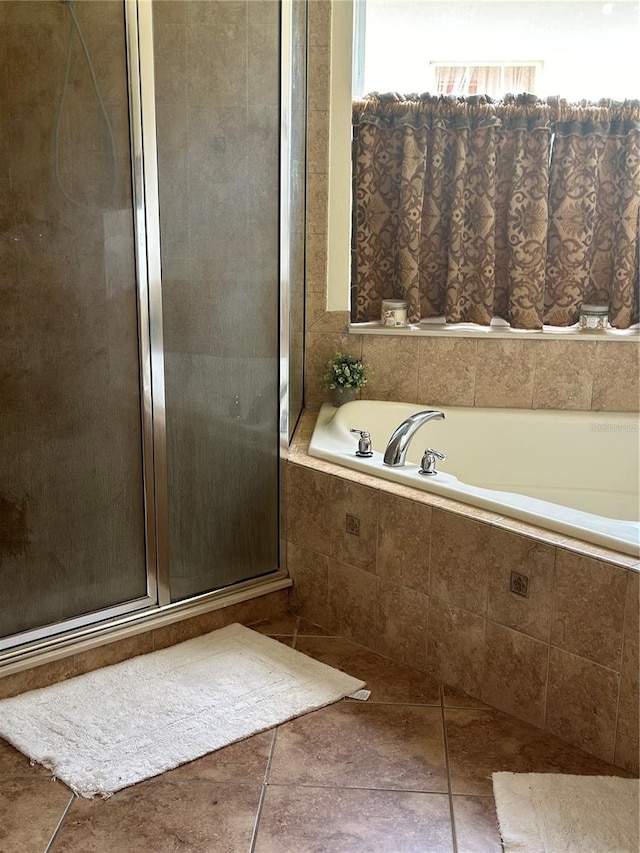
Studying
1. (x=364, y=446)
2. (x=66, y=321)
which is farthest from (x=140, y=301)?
(x=364, y=446)

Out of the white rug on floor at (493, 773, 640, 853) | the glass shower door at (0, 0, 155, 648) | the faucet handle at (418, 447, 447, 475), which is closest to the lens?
the white rug on floor at (493, 773, 640, 853)

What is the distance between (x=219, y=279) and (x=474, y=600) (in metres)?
1.14

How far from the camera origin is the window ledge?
124 inches

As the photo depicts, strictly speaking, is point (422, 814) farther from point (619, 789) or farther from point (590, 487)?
point (590, 487)

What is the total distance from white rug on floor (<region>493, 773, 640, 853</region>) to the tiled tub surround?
0.12 meters

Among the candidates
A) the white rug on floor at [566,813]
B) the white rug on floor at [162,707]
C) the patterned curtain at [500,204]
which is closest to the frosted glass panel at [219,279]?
the white rug on floor at [162,707]

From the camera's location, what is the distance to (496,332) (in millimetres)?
3213

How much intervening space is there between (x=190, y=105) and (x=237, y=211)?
31 cm

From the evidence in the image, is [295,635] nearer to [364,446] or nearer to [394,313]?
[364,446]

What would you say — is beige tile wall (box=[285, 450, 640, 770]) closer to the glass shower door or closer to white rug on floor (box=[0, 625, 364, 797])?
white rug on floor (box=[0, 625, 364, 797])

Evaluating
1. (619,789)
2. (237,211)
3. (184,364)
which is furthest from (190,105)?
(619,789)

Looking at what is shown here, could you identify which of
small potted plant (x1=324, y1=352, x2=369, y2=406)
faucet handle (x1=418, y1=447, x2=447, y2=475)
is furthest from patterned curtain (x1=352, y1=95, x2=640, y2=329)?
faucet handle (x1=418, y1=447, x2=447, y2=475)

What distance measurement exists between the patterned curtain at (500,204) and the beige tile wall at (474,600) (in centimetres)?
96

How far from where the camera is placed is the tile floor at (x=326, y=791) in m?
1.78
